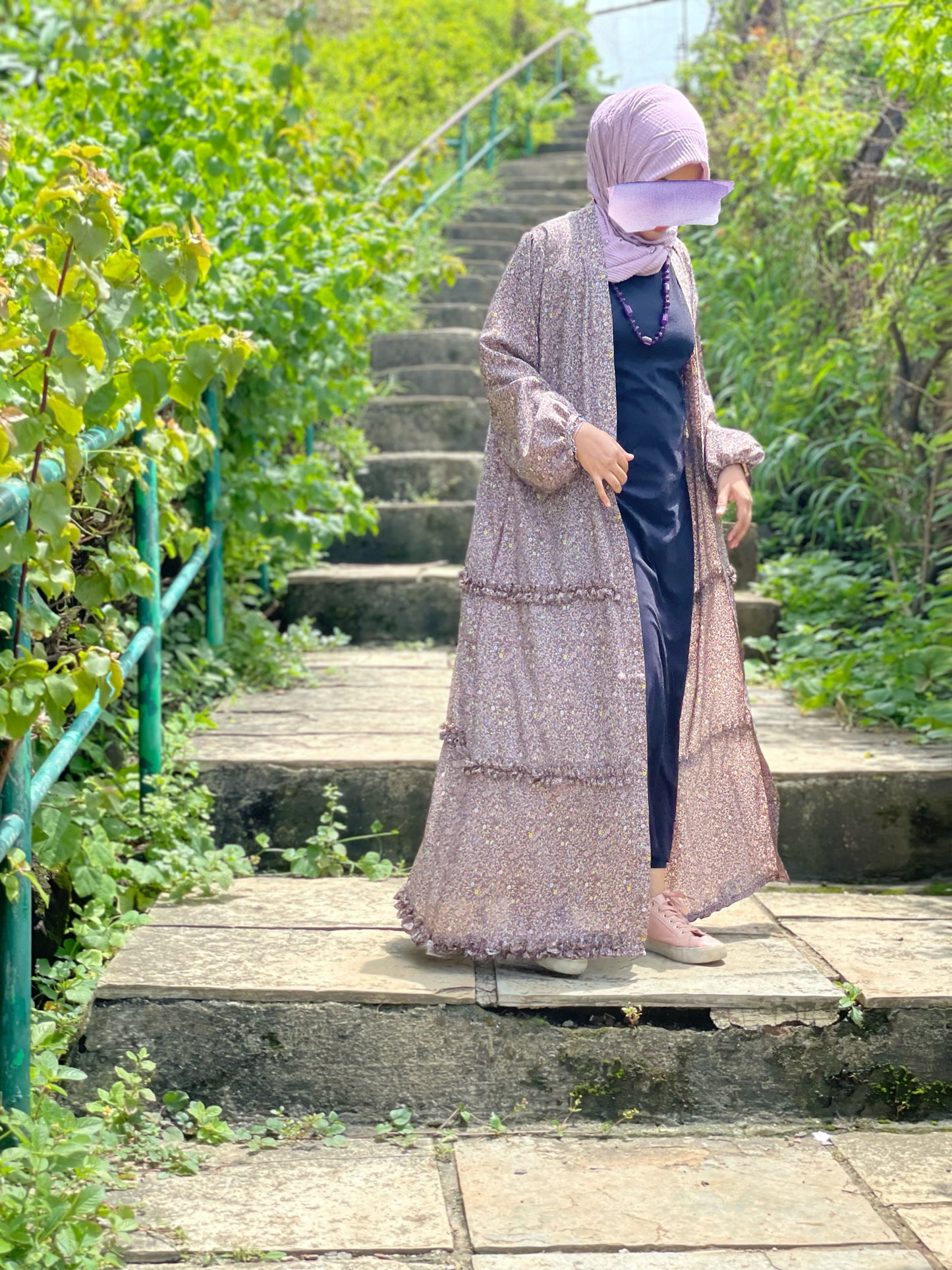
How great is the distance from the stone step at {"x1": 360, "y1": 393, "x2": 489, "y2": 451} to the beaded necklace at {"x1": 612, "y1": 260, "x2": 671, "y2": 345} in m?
3.58

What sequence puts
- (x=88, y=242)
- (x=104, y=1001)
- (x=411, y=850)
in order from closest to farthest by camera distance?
(x=88, y=242)
(x=104, y=1001)
(x=411, y=850)

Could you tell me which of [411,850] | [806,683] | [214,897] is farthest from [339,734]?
[806,683]

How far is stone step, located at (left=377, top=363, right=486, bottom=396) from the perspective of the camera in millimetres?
6691

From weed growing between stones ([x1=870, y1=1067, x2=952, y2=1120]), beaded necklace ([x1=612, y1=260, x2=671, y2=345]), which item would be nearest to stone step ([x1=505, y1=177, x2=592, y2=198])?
beaded necklace ([x1=612, y1=260, x2=671, y2=345])

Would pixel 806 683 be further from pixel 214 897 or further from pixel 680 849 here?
pixel 214 897

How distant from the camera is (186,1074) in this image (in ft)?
8.05

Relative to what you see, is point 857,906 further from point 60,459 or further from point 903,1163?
point 60,459

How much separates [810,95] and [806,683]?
118 inches

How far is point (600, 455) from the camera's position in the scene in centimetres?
245

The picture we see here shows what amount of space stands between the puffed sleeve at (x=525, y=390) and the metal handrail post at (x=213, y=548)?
61.6 inches

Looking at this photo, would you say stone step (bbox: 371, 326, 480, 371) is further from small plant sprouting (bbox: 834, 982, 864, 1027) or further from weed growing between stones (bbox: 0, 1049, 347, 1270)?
weed growing between stones (bbox: 0, 1049, 347, 1270)

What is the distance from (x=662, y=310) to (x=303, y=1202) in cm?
163

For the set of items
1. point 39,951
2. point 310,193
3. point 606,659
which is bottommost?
point 39,951

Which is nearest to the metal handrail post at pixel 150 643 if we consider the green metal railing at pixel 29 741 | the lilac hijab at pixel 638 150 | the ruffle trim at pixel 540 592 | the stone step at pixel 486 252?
the green metal railing at pixel 29 741
